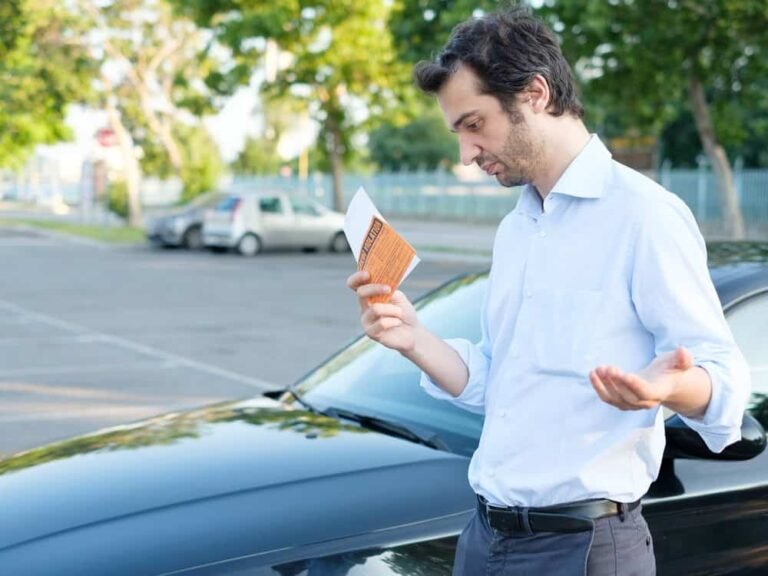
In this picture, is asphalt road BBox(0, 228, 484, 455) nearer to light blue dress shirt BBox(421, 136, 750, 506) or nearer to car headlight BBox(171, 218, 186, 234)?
car headlight BBox(171, 218, 186, 234)

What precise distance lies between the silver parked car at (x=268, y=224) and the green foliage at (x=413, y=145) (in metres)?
45.9

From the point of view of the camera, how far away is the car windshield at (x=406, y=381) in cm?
340

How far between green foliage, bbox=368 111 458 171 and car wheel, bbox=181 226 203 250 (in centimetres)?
4582

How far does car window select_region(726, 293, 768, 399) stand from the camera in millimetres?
3293

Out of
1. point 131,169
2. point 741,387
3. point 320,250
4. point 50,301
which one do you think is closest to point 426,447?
point 741,387

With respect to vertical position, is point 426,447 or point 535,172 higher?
point 535,172

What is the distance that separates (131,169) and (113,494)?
3398 cm

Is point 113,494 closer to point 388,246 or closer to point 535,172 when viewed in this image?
point 388,246

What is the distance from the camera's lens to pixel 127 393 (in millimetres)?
9062

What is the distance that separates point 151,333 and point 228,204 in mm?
14559

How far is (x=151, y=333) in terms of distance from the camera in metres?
12.7

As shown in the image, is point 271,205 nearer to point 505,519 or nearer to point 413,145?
point 505,519

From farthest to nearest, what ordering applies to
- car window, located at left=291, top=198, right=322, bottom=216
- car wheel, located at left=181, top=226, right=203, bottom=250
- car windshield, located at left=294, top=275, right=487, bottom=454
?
car wheel, located at left=181, top=226, right=203, bottom=250, car window, located at left=291, top=198, right=322, bottom=216, car windshield, located at left=294, top=275, right=487, bottom=454

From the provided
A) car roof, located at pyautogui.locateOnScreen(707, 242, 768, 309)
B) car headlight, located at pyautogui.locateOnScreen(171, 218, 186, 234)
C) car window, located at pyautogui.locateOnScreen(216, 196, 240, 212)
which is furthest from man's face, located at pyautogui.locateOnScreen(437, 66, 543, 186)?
car headlight, located at pyautogui.locateOnScreen(171, 218, 186, 234)
